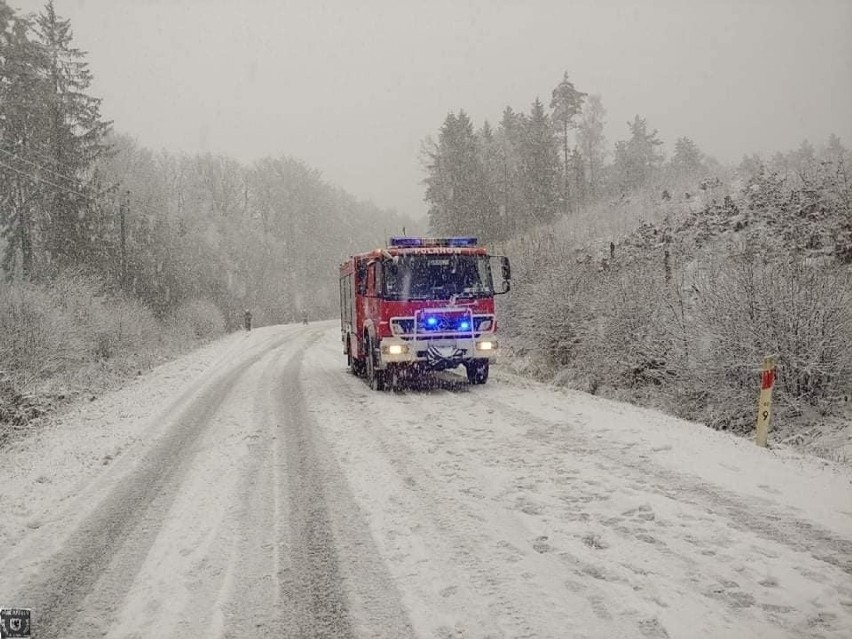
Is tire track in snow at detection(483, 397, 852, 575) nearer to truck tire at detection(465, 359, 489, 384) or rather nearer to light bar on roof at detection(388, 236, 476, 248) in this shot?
truck tire at detection(465, 359, 489, 384)

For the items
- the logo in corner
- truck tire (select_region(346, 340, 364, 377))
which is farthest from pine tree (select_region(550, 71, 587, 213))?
the logo in corner

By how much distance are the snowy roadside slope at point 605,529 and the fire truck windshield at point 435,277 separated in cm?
400

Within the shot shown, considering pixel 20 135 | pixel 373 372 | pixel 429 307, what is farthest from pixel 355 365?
pixel 20 135

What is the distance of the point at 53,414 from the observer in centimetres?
1263

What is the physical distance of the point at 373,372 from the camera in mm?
12484

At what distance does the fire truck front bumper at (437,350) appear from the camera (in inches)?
460

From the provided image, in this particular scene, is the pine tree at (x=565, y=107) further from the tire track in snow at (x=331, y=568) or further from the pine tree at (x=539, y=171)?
the tire track in snow at (x=331, y=568)

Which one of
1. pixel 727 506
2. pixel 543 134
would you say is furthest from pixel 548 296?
pixel 543 134

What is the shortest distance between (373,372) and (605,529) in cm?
816

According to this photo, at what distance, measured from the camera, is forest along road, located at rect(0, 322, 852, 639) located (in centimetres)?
358

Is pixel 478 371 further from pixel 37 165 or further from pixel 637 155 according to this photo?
pixel 637 155

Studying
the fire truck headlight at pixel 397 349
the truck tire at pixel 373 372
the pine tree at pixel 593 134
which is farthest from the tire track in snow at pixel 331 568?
the pine tree at pixel 593 134

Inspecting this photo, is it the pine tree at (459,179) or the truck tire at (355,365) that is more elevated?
the pine tree at (459,179)

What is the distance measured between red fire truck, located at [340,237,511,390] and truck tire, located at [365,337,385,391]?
21 millimetres
